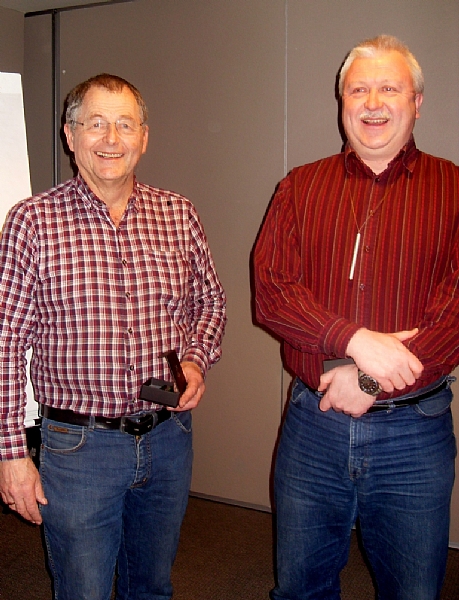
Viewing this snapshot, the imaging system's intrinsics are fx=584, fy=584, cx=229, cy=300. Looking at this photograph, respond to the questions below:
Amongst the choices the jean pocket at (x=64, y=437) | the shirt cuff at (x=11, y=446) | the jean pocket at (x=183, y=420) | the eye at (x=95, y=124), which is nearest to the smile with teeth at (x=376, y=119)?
the eye at (x=95, y=124)

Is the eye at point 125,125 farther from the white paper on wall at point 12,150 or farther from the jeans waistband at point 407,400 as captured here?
the jeans waistband at point 407,400

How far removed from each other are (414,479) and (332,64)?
6.09 ft

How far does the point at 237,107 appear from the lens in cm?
277

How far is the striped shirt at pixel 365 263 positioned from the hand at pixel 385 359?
0.03 metres

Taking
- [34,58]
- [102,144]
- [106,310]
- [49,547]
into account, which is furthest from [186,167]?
[49,547]

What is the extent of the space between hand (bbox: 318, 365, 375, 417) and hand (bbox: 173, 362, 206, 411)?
1.25ft

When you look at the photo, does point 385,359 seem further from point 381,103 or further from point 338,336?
point 381,103

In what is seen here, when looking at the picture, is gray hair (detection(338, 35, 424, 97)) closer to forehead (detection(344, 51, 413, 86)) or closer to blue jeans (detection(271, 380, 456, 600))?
forehead (detection(344, 51, 413, 86))

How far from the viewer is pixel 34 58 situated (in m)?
3.13

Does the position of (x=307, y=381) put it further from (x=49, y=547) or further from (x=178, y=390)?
(x=49, y=547)

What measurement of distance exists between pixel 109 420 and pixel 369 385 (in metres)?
0.68

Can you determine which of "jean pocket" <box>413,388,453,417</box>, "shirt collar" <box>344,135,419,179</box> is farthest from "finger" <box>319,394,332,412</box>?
"shirt collar" <box>344,135,419,179</box>

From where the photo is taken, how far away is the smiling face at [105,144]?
5.25 ft

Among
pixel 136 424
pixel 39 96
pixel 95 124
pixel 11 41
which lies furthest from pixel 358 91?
pixel 11 41
